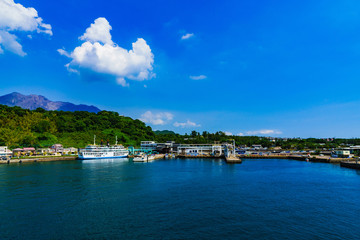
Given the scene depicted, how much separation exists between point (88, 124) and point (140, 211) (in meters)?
130

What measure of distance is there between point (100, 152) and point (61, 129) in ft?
171

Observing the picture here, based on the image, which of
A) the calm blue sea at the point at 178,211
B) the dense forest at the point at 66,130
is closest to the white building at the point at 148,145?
the dense forest at the point at 66,130

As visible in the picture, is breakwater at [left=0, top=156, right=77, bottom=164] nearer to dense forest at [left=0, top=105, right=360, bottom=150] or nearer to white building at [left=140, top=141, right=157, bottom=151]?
dense forest at [left=0, top=105, right=360, bottom=150]

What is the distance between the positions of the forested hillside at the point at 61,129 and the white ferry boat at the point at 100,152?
27.0 meters

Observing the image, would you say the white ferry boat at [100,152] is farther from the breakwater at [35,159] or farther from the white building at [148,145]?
the white building at [148,145]

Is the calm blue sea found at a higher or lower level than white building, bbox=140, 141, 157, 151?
lower

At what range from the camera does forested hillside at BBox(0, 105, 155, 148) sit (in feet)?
305

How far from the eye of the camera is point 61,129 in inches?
4783

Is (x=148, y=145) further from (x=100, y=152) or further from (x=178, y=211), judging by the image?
(x=178, y=211)

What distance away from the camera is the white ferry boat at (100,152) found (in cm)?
8144

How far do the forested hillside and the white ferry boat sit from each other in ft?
88.6

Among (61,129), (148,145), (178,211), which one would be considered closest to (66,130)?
(61,129)

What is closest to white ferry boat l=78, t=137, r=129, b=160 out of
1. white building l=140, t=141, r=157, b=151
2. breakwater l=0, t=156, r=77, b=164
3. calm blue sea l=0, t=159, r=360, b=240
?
breakwater l=0, t=156, r=77, b=164

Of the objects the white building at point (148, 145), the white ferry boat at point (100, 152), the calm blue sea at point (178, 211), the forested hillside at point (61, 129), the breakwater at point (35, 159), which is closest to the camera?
the calm blue sea at point (178, 211)
